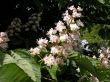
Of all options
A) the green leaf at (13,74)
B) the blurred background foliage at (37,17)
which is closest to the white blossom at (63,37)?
the green leaf at (13,74)

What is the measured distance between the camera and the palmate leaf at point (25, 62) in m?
2.27

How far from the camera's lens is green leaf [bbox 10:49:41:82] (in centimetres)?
226

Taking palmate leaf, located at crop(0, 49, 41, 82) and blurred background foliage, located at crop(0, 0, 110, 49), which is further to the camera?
blurred background foliage, located at crop(0, 0, 110, 49)

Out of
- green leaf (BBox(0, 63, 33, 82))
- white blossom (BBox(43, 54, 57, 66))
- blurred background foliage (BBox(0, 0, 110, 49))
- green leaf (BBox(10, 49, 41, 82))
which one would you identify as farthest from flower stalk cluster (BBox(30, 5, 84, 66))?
blurred background foliage (BBox(0, 0, 110, 49))

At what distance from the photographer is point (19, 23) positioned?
340 centimetres

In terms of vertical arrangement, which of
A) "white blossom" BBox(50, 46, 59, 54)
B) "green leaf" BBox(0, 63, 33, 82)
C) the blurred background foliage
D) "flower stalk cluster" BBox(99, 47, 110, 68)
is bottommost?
"green leaf" BBox(0, 63, 33, 82)

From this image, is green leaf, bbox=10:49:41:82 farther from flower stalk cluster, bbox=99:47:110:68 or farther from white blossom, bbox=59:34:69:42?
flower stalk cluster, bbox=99:47:110:68

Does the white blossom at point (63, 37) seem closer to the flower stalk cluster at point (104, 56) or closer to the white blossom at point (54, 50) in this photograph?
the white blossom at point (54, 50)

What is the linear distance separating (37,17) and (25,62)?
1.21 metres

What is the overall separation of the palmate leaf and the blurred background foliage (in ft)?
2.62

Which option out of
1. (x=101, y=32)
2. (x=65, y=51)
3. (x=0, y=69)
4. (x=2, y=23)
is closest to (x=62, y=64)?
(x=65, y=51)

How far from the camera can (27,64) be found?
91.0 inches

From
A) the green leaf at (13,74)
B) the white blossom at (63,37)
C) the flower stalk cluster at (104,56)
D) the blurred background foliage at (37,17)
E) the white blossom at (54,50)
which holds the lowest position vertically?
the green leaf at (13,74)

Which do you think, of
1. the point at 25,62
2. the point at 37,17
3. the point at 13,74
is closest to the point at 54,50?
the point at 25,62
